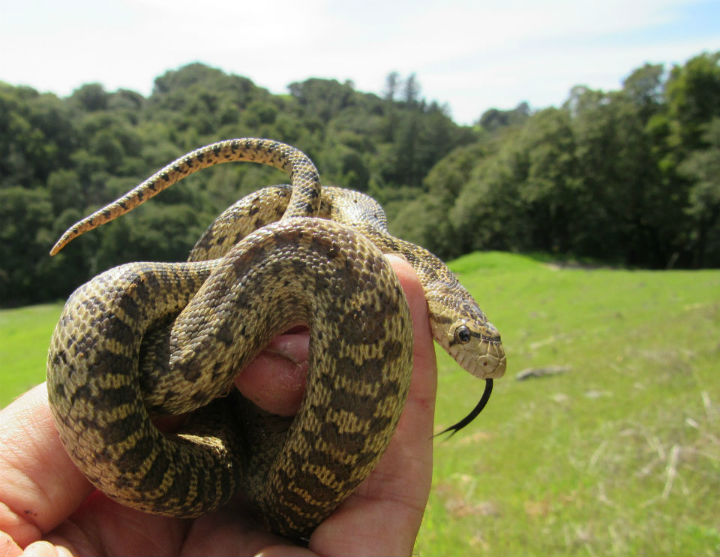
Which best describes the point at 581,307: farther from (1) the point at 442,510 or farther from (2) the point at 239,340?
(2) the point at 239,340

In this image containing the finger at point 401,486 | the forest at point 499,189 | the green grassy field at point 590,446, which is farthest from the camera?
the forest at point 499,189

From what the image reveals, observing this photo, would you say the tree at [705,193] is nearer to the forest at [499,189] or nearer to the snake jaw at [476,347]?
the forest at [499,189]

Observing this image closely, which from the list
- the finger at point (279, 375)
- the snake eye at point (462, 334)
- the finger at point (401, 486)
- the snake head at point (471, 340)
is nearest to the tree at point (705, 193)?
the snake head at point (471, 340)

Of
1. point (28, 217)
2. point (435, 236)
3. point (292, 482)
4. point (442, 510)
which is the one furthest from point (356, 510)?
point (28, 217)

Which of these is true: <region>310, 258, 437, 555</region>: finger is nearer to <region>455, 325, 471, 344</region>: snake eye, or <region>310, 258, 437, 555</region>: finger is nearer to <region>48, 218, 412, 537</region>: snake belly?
<region>48, 218, 412, 537</region>: snake belly

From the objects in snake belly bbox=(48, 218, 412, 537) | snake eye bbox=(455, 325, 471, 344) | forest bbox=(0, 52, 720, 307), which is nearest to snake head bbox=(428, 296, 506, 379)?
snake eye bbox=(455, 325, 471, 344)

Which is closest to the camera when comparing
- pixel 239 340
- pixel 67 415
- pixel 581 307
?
pixel 67 415
